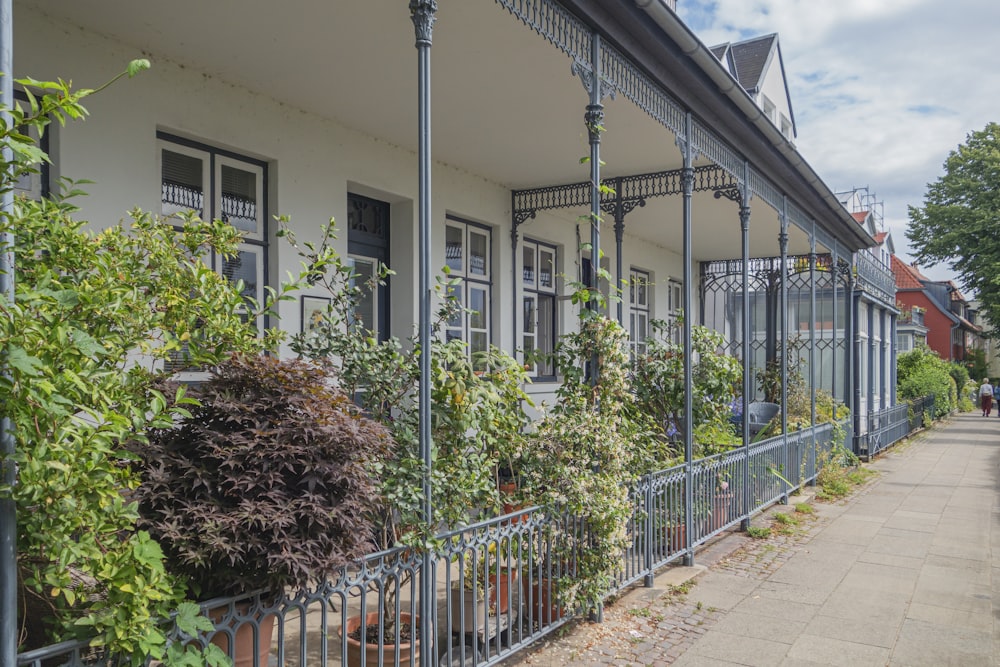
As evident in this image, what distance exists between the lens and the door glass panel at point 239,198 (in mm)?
6133

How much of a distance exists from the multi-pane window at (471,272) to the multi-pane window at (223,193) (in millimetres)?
2705

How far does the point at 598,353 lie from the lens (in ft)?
16.4

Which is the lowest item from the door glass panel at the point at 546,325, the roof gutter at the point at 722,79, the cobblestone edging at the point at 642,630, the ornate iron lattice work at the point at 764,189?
the cobblestone edging at the point at 642,630

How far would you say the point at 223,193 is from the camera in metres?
6.11

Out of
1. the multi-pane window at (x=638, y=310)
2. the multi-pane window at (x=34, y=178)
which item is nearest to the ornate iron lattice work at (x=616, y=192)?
the multi-pane window at (x=638, y=310)

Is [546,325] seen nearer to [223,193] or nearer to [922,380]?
[223,193]

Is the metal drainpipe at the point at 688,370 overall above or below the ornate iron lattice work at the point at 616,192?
below

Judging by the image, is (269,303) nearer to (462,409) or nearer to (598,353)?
(462,409)

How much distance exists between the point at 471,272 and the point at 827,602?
17.6 ft

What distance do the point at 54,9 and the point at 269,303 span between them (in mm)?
3018

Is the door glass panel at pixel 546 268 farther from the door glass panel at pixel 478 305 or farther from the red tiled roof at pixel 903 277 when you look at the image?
the red tiled roof at pixel 903 277

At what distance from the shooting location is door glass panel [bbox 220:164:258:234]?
6.13m

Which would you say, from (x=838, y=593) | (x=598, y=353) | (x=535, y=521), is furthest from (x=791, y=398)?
(x=535, y=521)

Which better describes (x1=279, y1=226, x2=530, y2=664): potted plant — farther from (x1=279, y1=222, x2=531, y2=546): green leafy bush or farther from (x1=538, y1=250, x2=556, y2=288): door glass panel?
(x1=538, y1=250, x2=556, y2=288): door glass panel
